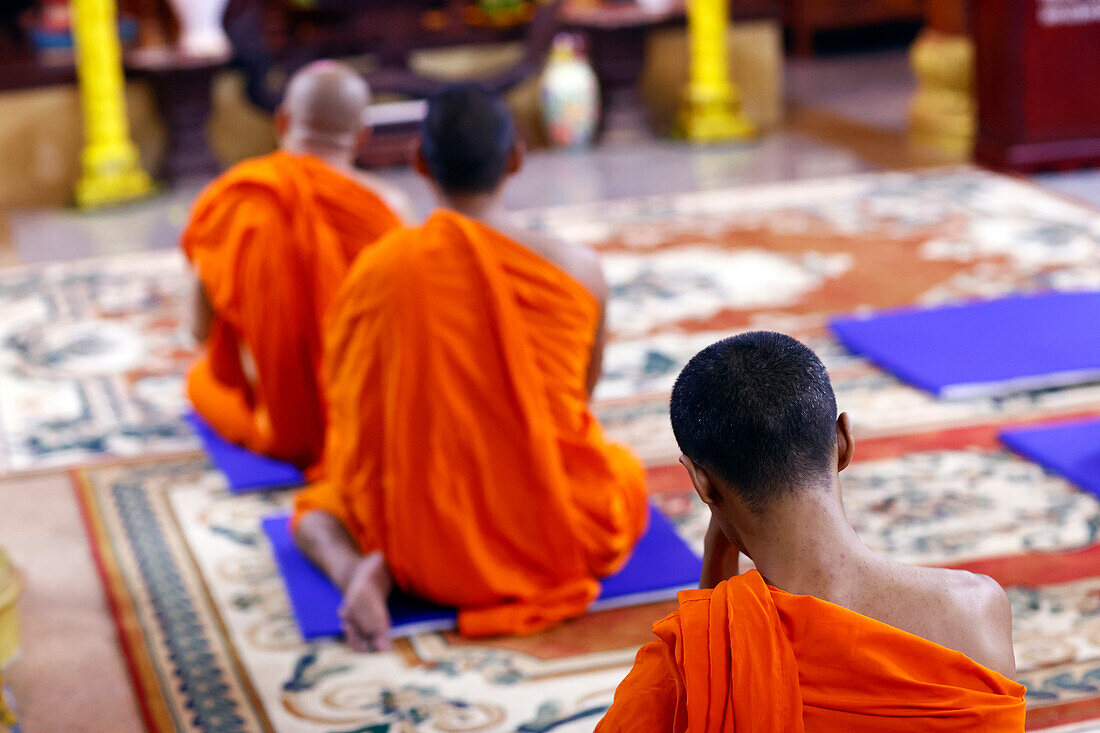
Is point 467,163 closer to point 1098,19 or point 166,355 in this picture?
point 166,355

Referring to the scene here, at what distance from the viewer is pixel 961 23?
7.41 m

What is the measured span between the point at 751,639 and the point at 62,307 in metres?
4.36

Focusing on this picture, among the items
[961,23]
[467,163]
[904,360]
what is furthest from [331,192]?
[961,23]

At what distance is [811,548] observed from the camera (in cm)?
150

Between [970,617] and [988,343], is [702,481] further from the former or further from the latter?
[988,343]

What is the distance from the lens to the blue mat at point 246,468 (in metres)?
3.58

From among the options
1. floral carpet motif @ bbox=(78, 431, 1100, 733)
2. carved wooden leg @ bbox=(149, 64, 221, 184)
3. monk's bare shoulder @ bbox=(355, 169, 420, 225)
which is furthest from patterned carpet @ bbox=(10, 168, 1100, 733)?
carved wooden leg @ bbox=(149, 64, 221, 184)

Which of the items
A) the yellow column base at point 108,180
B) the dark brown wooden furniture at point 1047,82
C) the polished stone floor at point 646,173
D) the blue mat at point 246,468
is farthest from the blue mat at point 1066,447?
the yellow column base at point 108,180

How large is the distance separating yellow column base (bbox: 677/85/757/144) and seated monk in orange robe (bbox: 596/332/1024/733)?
21.1 ft

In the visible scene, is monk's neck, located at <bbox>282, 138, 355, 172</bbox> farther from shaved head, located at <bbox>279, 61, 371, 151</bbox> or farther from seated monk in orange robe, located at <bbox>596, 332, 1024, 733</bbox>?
seated monk in orange robe, located at <bbox>596, 332, 1024, 733</bbox>

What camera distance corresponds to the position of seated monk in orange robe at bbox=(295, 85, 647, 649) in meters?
2.81

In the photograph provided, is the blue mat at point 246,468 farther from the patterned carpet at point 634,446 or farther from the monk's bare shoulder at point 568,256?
the monk's bare shoulder at point 568,256

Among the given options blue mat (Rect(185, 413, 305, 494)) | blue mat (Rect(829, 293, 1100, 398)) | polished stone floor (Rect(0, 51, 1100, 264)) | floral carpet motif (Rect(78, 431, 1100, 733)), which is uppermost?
polished stone floor (Rect(0, 51, 1100, 264))

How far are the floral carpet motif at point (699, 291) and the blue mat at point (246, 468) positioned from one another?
14 centimetres
